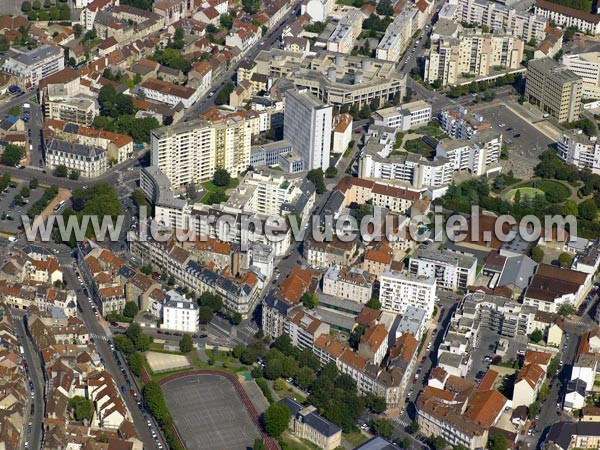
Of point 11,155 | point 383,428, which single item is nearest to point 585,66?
point 11,155

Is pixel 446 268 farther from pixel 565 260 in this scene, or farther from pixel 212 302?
pixel 212 302

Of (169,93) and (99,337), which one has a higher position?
(169,93)

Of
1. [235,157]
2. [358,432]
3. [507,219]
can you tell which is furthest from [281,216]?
[358,432]

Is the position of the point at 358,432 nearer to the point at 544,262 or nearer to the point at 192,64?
the point at 544,262

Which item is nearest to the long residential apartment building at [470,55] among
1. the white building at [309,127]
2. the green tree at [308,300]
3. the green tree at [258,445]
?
the white building at [309,127]

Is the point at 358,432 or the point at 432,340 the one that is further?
the point at 432,340

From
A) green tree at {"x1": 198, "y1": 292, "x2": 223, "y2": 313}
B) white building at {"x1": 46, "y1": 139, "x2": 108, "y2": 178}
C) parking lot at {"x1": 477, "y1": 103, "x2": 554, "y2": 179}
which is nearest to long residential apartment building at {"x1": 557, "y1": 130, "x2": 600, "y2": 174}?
parking lot at {"x1": 477, "y1": 103, "x2": 554, "y2": 179}
